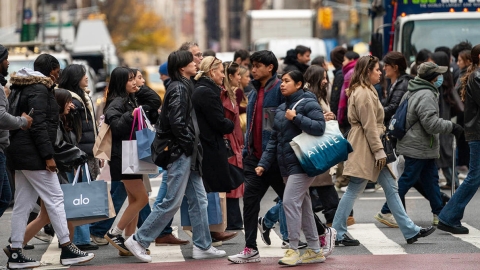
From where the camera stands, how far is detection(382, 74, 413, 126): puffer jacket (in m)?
12.0

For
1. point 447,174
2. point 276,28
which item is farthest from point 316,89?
point 276,28

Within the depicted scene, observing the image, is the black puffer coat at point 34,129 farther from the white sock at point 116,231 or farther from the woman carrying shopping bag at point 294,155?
the woman carrying shopping bag at point 294,155

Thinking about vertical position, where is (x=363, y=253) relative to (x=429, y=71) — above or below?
below

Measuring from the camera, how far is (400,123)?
37.0ft

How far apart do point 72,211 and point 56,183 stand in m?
0.36

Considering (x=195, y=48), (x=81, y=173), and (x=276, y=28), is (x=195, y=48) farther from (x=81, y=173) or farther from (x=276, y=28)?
(x=276, y=28)

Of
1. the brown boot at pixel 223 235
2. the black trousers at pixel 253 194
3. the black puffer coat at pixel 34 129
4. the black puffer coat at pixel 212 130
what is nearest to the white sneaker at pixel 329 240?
the black trousers at pixel 253 194

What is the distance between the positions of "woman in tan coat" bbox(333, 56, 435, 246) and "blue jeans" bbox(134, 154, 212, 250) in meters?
1.42

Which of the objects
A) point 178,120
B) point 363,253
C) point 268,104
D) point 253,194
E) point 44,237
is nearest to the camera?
point 178,120

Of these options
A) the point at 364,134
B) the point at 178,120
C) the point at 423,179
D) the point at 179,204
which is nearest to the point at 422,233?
the point at 364,134

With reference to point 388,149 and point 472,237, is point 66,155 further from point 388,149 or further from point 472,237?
point 472,237

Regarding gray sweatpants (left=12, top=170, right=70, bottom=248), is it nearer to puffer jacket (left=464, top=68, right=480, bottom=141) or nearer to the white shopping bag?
the white shopping bag

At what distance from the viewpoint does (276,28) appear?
41.1 metres

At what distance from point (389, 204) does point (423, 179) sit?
141 centimetres
